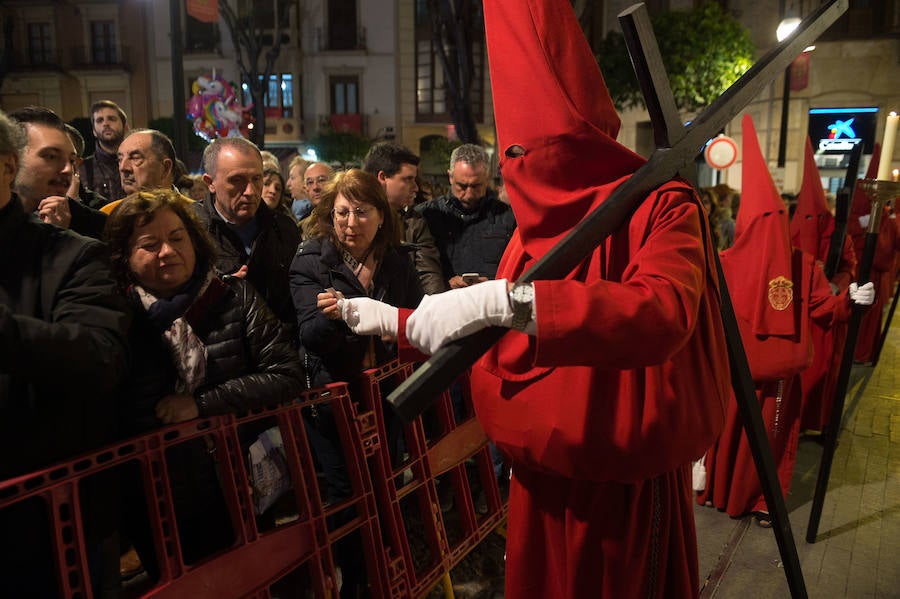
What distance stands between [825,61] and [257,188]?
20716 millimetres

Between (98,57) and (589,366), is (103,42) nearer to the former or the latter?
(98,57)

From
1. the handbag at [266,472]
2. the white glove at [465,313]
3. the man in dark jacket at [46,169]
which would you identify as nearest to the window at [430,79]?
the man in dark jacket at [46,169]

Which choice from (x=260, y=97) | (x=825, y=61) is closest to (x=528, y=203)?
(x=825, y=61)

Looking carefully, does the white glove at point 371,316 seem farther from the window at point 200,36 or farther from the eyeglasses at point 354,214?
the window at point 200,36

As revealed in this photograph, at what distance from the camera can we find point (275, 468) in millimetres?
2531

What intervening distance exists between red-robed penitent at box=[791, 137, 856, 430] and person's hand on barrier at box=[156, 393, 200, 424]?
3896 mm

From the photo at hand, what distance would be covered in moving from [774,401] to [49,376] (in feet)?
12.7

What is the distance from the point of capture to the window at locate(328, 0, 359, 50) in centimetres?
3384

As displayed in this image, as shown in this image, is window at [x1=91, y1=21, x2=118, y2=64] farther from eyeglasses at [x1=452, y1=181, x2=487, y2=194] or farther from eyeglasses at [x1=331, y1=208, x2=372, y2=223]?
eyeglasses at [x1=331, y1=208, x2=372, y2=223]

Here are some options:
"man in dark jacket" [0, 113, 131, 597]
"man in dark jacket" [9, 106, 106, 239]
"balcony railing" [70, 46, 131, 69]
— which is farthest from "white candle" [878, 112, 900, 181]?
"balcony railing" [70, 46, 131, 69]

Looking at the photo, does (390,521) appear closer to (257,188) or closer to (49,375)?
(49,375)

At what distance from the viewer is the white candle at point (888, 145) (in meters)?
2.88

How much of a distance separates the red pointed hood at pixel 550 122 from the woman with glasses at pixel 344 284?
1.45 metres

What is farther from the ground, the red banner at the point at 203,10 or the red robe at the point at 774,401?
the red banner at the point at 203,10
